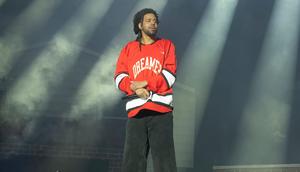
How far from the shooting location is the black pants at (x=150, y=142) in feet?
7.29

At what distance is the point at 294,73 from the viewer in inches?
534

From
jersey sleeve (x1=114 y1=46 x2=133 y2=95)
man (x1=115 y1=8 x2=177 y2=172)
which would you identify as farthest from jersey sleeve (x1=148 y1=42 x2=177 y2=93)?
jersey sleeve (x1=114 y1=46 x2=133 y2=95)

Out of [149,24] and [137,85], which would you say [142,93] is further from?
[149,24]

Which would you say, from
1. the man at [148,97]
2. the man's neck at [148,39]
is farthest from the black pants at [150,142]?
the man's neck at [148,39]

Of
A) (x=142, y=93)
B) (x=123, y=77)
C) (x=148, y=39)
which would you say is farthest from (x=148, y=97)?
(x=148, y=39)

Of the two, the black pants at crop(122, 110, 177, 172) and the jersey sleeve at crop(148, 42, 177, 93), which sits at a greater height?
the jersey sleeve at crop(148, 42, 177, 93)

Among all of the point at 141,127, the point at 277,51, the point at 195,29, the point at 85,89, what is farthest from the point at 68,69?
the point at 141,127

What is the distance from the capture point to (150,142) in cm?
228

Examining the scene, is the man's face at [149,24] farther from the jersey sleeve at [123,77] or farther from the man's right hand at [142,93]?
the man's right hand at [142,93]

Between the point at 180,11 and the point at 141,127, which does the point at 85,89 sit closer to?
the point at 180,11

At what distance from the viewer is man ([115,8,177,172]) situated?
88.1 inches

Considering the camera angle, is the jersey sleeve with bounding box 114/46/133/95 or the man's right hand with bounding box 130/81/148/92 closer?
the man's right hand with bounding box 130/81/148/92

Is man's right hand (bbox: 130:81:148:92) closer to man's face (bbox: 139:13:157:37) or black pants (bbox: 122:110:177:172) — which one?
black pants (bbox: 122:110:177:172)

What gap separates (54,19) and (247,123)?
6.89 meters
